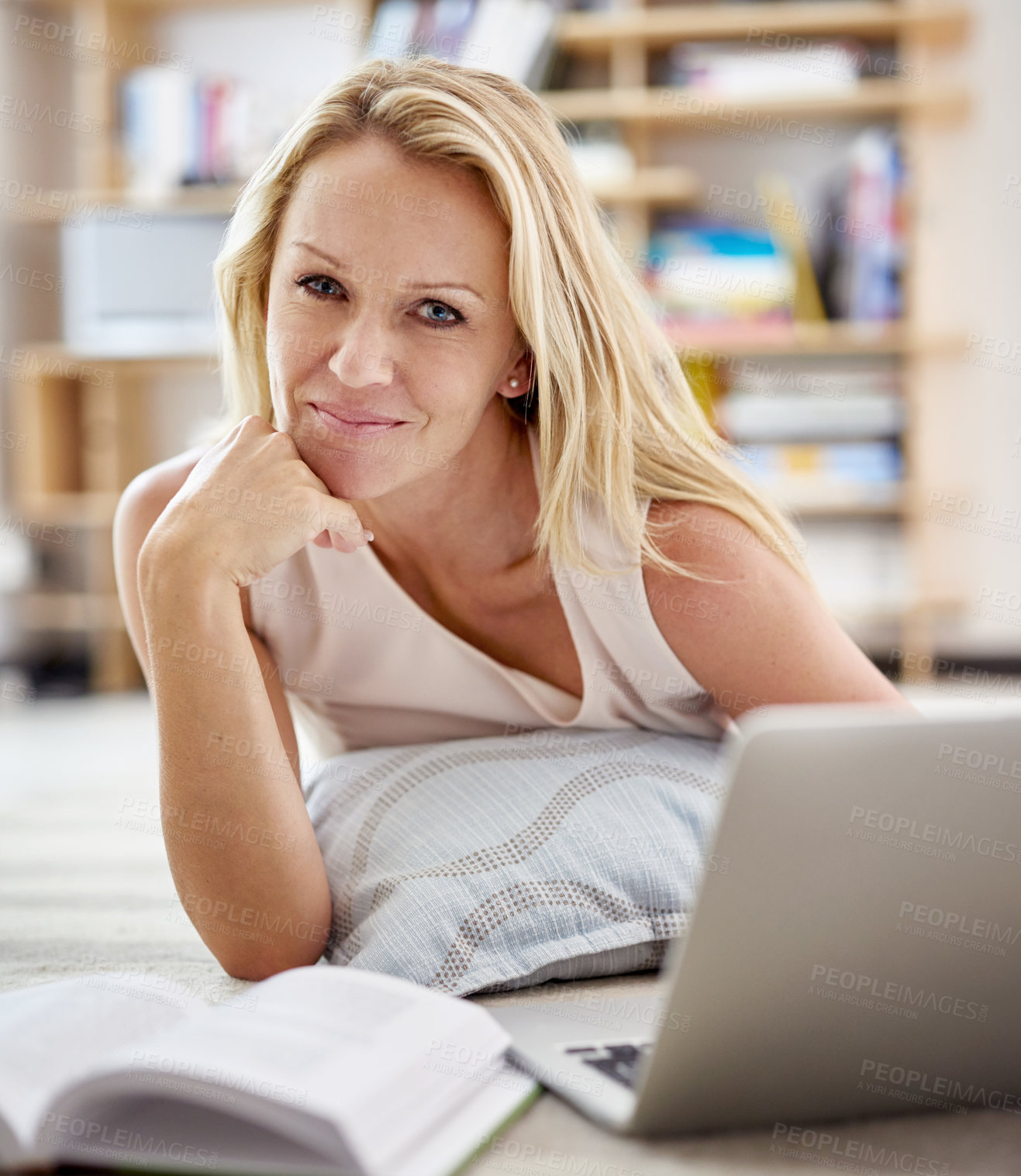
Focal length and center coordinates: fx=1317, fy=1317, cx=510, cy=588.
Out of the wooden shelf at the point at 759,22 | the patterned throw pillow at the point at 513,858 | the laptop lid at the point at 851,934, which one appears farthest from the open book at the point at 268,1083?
the wooden shelf at the point at 759,22

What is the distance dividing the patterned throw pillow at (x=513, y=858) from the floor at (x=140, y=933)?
0.04 m

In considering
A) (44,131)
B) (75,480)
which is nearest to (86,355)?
(75,480)

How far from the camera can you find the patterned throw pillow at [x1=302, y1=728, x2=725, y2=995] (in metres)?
1.00

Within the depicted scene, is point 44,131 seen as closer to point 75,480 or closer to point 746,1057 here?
point 75,480

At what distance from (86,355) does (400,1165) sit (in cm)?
328

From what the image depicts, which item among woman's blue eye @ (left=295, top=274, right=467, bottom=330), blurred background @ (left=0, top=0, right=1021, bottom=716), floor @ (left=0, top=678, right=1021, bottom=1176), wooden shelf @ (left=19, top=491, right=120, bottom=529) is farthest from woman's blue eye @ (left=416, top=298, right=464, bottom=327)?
wooden shelf @ (left=19, top=491, right=120, bottom=529)

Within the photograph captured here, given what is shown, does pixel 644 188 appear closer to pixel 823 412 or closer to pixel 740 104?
pixel 740 104

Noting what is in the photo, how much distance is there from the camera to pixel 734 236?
3469mm

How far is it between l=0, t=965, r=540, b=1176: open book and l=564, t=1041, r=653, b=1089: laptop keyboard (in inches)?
2.5

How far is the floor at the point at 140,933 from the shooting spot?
27.8 inches

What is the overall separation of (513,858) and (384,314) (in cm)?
45

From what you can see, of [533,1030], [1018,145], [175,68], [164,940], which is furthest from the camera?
[175,68]

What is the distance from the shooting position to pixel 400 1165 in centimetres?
64

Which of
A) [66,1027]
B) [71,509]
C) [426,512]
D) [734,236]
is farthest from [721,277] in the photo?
[66,1027]
